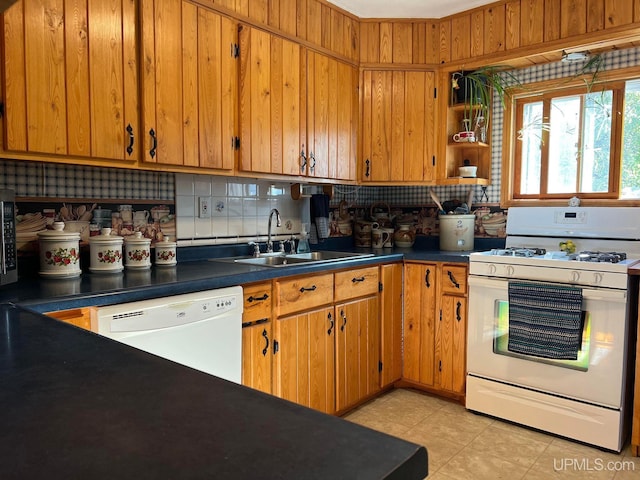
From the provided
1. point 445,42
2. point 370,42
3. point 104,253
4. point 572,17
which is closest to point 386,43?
point 370,42

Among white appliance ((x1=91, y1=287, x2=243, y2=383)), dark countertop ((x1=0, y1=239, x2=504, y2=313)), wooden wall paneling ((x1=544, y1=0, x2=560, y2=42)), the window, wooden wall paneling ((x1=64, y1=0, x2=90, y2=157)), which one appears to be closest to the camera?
dark countertop ((x1=0, y1=239, x2=504, y2=313))

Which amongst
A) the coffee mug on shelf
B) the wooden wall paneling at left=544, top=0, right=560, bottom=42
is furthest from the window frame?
the wooden wall paneling at left=544, top=0, right=560, bottom=42

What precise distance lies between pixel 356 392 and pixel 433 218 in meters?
Result: 1.45

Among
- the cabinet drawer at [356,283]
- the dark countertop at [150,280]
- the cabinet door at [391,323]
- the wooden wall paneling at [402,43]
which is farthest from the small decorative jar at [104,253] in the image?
the wooden wall paneling at [402,43]

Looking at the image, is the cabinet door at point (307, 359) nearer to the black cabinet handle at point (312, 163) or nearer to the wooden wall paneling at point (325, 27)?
the black cabinet handle at point (312, 163)

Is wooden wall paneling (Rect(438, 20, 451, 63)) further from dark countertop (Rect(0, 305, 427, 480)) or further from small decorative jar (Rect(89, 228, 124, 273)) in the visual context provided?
dark countertop (Rect(0, 305, 427, 480))

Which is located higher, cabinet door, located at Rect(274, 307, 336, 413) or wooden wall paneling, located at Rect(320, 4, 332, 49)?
wooden wall paneling, located at Rect(320, 4, 332, 49)

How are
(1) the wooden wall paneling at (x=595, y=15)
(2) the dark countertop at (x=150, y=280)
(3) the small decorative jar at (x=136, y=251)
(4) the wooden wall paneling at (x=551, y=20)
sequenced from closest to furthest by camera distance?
(2) the dark countertop at (x=150, y=280) < (3) the small decorative jar at (x=136, y=251) < (1) the wooden wall paneling at (x=595, y=15) < (4) the wooden wall paneling at (x=551, y=20)

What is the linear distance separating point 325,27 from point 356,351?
6.50 ft

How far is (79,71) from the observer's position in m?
1.88

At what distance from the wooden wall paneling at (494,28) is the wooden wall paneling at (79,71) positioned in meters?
2.27

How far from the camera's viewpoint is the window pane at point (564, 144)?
3096 millimetres

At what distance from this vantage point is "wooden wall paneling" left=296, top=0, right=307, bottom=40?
110 inches

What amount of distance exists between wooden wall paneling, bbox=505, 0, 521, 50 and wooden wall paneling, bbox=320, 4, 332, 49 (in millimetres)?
1092
